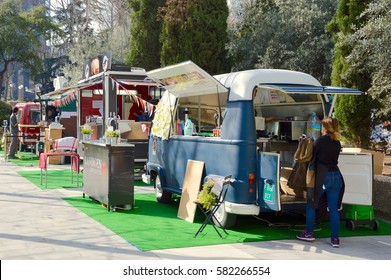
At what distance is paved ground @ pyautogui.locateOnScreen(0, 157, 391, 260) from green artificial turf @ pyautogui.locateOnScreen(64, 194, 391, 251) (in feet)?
0.70

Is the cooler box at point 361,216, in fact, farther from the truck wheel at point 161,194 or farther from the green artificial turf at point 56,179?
the green artificial turf at point 56,179

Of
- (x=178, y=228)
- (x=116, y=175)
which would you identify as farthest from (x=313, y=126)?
(x=116, y=175)

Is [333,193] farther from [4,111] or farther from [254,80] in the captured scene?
[4,111]

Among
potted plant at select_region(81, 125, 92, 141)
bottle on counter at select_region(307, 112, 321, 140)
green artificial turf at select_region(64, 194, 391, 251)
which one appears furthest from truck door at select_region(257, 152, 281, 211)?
potted plant at select_region(81, 125, 92, 141)

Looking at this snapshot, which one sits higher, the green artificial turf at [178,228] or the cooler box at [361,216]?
the cooler box at [361,216]

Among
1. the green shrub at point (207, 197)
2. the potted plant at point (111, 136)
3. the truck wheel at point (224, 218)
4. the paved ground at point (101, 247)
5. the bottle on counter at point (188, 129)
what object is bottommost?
the paved ground at point (101, 247)

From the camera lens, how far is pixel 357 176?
7.51m

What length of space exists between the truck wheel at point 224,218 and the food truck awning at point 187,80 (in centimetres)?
176

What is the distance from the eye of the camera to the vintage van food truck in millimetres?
6984

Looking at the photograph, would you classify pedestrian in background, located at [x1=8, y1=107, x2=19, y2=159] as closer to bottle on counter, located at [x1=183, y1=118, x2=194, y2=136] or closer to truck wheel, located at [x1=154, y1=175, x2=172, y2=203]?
truck wheel, located at [x1=154, y1=175, x2=172, y2=203]

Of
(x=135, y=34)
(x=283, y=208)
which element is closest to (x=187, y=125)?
(x=283, y=208)

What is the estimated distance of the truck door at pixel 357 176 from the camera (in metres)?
7.42

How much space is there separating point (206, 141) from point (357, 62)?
171 inches

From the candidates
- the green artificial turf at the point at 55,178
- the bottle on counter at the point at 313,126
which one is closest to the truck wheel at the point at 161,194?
the bottle on counter at the point at 313,126
